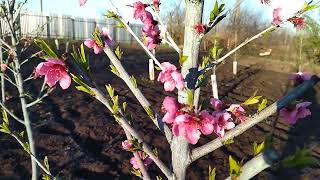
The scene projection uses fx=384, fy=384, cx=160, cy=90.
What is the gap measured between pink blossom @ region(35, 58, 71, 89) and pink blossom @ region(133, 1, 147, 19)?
58 cm

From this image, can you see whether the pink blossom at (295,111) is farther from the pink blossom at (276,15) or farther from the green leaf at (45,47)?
the green leaf at (45,47)

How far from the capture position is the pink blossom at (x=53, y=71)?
1450 mm

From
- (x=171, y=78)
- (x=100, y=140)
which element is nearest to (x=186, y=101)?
(x=171, y=78)

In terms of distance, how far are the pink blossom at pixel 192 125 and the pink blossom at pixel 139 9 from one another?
2.41 ft

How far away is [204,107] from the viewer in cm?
162

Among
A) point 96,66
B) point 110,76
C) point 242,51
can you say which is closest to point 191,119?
point 110,76

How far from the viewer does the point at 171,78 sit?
1.51 meters

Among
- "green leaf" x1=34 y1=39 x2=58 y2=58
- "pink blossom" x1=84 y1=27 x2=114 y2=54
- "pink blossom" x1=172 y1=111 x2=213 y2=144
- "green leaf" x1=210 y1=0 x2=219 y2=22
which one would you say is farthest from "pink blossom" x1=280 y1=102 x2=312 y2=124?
"green leaf" x1=34 y1=39 x2=58 y2=58

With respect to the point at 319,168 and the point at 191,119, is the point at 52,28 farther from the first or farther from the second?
the point at 191,119

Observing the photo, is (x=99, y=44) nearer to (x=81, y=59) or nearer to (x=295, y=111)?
(x=81, y=59)

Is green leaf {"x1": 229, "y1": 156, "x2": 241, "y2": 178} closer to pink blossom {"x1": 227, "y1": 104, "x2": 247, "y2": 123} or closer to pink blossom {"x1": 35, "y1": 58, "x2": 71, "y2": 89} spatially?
pink blossom {"x1": 227, "y1": 104, "x2": 247, "y2": 123}

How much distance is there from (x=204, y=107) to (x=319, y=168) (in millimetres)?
9457

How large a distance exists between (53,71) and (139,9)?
63cm

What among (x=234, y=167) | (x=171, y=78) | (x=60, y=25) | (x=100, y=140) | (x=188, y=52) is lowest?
(x=100, y=140)
